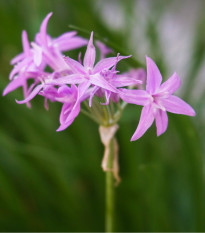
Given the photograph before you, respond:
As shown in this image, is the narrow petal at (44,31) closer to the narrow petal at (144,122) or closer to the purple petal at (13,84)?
the purple petal at (13,84)

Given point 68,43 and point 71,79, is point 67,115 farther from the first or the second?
point 68,43

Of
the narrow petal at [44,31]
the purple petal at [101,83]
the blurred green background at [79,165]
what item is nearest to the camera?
the purple petal at [101,83]

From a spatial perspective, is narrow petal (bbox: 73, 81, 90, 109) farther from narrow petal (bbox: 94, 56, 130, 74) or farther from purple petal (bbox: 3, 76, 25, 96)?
purple petal (bbox: 3, 76, 25, 96)

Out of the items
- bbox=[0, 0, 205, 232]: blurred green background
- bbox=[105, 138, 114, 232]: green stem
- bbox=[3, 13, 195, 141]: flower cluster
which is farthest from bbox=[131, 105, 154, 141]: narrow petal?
bbox=[0, 0, 205, 232]: blurred green background

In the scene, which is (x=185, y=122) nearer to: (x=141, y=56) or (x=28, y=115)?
(x=28, y=115)

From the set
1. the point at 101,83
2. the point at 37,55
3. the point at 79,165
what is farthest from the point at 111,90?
the point at 79,165

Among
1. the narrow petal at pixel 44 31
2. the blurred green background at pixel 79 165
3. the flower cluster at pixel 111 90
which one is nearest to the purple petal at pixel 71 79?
the flower cluster at pixel 111 90
